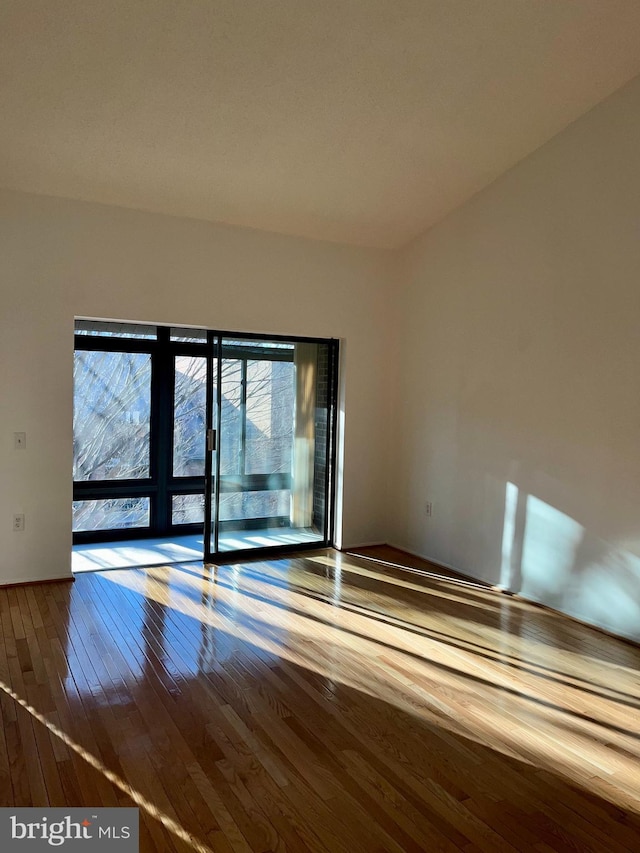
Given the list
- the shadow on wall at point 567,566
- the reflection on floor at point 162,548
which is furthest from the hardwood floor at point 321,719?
the reflection on floor at point 162,548

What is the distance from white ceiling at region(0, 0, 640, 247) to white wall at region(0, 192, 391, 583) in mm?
220

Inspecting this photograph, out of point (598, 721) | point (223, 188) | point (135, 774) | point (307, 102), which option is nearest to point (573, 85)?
point (307, 102)

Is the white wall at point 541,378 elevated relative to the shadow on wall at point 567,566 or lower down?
elevated

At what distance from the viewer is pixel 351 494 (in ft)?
18.8

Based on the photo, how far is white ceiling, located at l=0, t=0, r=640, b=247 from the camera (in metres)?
3.08

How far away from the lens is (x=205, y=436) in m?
5.34

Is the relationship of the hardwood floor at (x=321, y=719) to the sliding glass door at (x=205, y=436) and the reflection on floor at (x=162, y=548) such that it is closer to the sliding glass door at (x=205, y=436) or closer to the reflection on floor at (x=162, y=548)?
the reflection on floor at (x=162, y=548)

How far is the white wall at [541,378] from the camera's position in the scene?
152 inches

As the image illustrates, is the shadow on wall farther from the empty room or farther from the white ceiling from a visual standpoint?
the white ceiling

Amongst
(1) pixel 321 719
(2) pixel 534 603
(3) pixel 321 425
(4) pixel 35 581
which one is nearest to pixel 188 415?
(3) pixel 321 425

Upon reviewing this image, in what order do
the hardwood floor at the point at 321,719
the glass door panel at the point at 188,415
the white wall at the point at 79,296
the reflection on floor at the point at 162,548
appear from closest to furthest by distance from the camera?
the hardwood floor at the point at 321,719 < the white wall at the point at 79,296 < the reflection on floor at the point at 162,548 < the glass door panel at the point at 188,415

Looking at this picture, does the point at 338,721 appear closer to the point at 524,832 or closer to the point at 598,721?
the point at 524,832

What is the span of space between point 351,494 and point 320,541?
0.53 m

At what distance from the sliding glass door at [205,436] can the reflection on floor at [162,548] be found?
0.01 m
